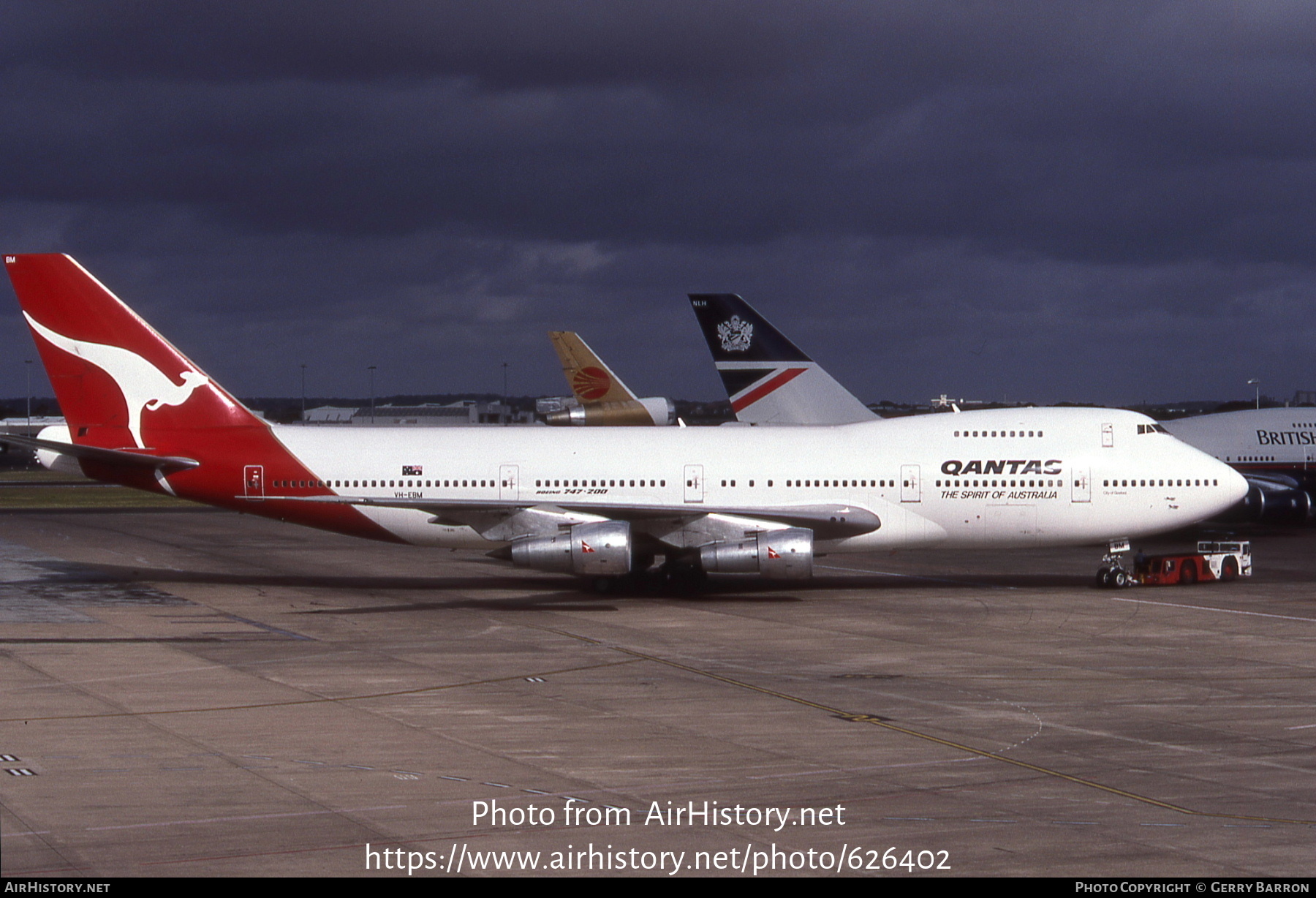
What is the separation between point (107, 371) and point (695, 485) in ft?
53.5

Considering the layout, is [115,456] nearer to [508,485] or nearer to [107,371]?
[107,371]

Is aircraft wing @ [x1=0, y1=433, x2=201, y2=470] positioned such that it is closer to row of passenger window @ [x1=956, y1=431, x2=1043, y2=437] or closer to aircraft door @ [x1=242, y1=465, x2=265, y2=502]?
aircraft door @ [x1=242, y1=465, x2=265, y2=502]

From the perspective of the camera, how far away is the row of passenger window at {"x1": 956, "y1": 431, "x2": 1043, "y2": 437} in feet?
121

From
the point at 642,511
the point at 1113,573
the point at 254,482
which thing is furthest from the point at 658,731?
the point at 1113,573

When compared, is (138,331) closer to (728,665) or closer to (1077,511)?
(728,665)

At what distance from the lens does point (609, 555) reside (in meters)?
33.7

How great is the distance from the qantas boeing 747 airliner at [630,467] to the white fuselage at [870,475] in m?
0.04

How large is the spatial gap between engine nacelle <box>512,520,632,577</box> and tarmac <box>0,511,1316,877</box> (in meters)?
1.21

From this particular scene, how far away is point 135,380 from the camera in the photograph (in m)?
37.4

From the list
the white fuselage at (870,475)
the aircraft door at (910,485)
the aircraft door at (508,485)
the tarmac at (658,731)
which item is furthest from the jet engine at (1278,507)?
the aircraft door at (508,485)

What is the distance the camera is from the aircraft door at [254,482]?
3662 cm

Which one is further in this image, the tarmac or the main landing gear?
the main landing gear

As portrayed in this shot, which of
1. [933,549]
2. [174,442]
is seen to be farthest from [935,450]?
[174,442]

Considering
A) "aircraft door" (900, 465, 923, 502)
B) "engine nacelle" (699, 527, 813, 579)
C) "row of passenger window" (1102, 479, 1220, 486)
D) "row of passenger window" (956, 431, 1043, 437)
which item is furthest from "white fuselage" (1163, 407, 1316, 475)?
"engine nacelle" (699, 527, 813, 579)
